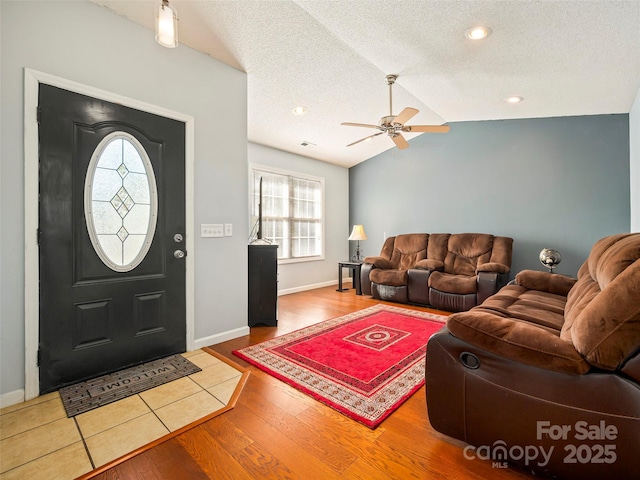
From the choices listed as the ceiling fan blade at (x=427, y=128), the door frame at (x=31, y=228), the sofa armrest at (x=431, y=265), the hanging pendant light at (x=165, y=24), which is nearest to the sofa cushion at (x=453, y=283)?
the sofa armrest at (x=431, y=265)

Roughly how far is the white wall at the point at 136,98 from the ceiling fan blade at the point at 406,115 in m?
1.60

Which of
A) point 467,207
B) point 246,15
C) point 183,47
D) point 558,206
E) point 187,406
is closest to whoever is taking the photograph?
point 187,406

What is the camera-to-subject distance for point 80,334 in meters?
2.16

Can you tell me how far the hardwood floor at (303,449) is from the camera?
135 centimetres

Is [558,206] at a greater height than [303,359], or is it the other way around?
[558,206]

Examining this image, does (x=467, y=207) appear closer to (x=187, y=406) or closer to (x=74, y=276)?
(x=187, y=406)

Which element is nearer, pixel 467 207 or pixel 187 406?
pixel 187 406

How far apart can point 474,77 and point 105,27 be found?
3.23 metres

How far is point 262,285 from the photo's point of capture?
3.49 m

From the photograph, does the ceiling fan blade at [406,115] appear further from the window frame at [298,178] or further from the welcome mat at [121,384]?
the welcome mat at [121,384]

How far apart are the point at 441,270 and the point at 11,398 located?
14.9ft

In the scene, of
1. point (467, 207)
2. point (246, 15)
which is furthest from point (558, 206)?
point (246, 15)

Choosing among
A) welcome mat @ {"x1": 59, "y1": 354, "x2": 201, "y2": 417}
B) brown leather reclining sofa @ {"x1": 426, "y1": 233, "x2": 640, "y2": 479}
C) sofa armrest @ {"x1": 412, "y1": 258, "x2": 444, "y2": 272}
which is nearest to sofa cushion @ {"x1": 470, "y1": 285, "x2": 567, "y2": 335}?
brown leather reclining sofa @ {"x1": 426, "y1": 233, "x2": 640, "y2": 479}

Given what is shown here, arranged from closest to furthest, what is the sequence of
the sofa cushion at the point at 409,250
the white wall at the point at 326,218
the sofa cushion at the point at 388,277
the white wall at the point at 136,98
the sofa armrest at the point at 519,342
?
the sofa armrest at the point at 519,342 → the white wall at the point at 136,98 → the sofa cushion at the point at 388,277 → the sofa cushion at the point at 409,250 → the white wall at the point at 326,218
